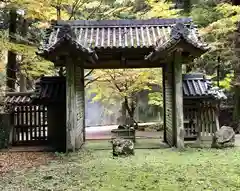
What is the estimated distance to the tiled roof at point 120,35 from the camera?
282 inches

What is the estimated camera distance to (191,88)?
29.1 ft

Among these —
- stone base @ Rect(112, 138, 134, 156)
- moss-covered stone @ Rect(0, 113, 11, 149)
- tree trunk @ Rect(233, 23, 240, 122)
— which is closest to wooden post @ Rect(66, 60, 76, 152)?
stone base @ Rect(112, 138, 134, 156)

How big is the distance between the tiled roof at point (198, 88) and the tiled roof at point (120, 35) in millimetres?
1481

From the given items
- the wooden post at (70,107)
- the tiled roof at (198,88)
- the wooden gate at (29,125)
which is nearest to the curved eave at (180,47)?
the tiled roof at (198,88)

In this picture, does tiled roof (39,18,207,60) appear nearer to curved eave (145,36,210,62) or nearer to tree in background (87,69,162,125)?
curved eave (145,36,210,62)

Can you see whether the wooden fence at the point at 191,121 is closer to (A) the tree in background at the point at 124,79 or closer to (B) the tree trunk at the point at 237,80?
(B) the tree trunk at the point at 237,80

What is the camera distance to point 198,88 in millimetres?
8852

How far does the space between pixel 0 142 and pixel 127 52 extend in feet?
14.8

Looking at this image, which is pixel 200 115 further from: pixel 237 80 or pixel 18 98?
pixel 18 98

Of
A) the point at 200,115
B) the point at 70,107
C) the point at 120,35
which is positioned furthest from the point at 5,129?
the point at 200,115

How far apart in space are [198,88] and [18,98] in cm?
557

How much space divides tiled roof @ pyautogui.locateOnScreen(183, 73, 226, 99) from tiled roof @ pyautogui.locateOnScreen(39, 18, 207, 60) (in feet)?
4.86

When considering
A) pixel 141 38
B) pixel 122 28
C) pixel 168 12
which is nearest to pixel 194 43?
pixel 141 38

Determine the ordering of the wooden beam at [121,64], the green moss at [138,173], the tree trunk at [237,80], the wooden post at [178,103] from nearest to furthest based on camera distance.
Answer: the green moss at [138,173], the wooden post at [178,103], the wooden beam at [121,64], the tree trunk at [237,80]
